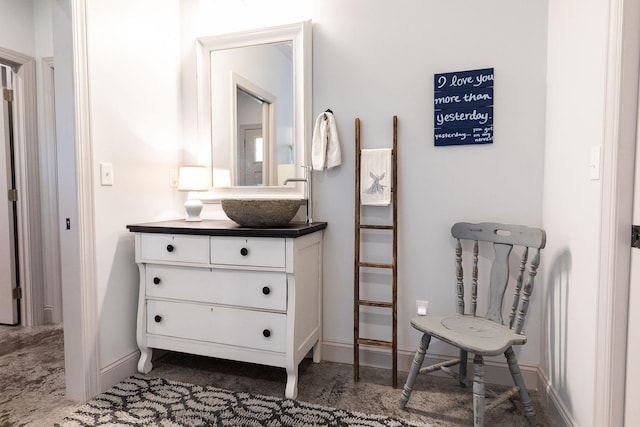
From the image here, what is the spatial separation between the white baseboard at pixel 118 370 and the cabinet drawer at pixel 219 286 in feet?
1.31

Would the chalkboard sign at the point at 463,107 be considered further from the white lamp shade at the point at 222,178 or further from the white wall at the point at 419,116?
the white lamp shade at the point at 222,178

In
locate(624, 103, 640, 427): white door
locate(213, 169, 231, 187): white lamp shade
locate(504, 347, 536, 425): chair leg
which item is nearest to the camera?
locate(624, 103, 640, 427): white door

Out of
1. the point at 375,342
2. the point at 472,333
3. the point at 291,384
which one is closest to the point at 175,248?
the point at 291,384

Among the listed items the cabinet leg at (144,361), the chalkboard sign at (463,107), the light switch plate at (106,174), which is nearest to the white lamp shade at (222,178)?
the light switch plate at (106,174)

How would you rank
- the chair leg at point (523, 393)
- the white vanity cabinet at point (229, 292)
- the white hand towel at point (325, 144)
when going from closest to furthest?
the chair leg at point (523, 393) → the white vanity cabinet at point (229, 292) → the white hand towel at point (325, 144)

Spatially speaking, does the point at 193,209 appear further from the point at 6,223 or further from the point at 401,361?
the point at 6,223

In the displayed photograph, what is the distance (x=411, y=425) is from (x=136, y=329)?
161 centimetres

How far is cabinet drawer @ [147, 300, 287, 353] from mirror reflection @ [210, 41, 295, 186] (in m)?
0.85

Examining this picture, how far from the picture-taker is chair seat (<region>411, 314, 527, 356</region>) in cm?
144

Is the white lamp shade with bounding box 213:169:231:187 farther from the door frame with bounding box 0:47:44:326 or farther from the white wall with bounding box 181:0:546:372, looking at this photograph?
the door frame with bounding box 0:47:44:326

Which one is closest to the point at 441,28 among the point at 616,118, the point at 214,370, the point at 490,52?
the point at 490,52

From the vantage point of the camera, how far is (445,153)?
2012 mm

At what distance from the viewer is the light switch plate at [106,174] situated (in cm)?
187

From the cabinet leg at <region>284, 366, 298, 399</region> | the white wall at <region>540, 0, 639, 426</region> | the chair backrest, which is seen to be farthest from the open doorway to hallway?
the white wall at <region>540, 0, 639, 426</region>
